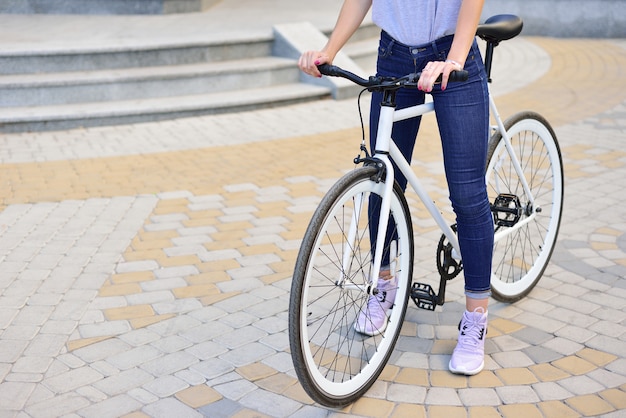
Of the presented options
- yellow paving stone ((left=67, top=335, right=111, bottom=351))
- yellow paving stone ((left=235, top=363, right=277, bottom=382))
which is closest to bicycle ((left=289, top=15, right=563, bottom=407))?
yellow paving stone ((left=235, top=363, right=277, bottom=382))

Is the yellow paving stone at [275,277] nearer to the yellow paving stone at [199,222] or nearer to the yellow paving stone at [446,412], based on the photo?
the yellow paving stone at [199,222]

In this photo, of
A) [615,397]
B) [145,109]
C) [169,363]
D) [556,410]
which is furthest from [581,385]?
[145,109]

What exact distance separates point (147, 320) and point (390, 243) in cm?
129

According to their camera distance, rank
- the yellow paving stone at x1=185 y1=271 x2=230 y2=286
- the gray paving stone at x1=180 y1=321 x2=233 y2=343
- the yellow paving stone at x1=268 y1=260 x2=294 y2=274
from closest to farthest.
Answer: the gray paving stone at x1=180 y1=321 x2=233 y2=343
the yellow paving stone at x1=185 y1=271 x2=230 y2=286
the yellow paving stone at x1=268 y1=260 x2=294 y2=274

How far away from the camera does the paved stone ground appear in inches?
126

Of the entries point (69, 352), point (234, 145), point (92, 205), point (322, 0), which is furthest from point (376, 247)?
point (322, 0)

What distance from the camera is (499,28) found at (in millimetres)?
3396

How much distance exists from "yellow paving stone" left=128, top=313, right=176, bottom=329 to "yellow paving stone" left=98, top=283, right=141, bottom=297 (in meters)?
0.33

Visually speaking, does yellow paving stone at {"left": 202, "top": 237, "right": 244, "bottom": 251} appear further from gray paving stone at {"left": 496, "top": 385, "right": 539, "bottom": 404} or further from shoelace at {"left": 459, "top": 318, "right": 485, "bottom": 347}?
gray paving stone at {"left": 496, "top": 385, "right": 539, "bottom": 404}

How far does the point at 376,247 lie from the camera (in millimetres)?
3006

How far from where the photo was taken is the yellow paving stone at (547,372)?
331 cm

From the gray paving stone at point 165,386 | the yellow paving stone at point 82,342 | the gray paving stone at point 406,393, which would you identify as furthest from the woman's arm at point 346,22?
the yellow paving stone at point 82,342

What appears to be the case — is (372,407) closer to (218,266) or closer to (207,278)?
(207,278)

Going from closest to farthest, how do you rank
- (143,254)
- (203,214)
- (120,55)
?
(143,254)
(203,214)
(120,55)
